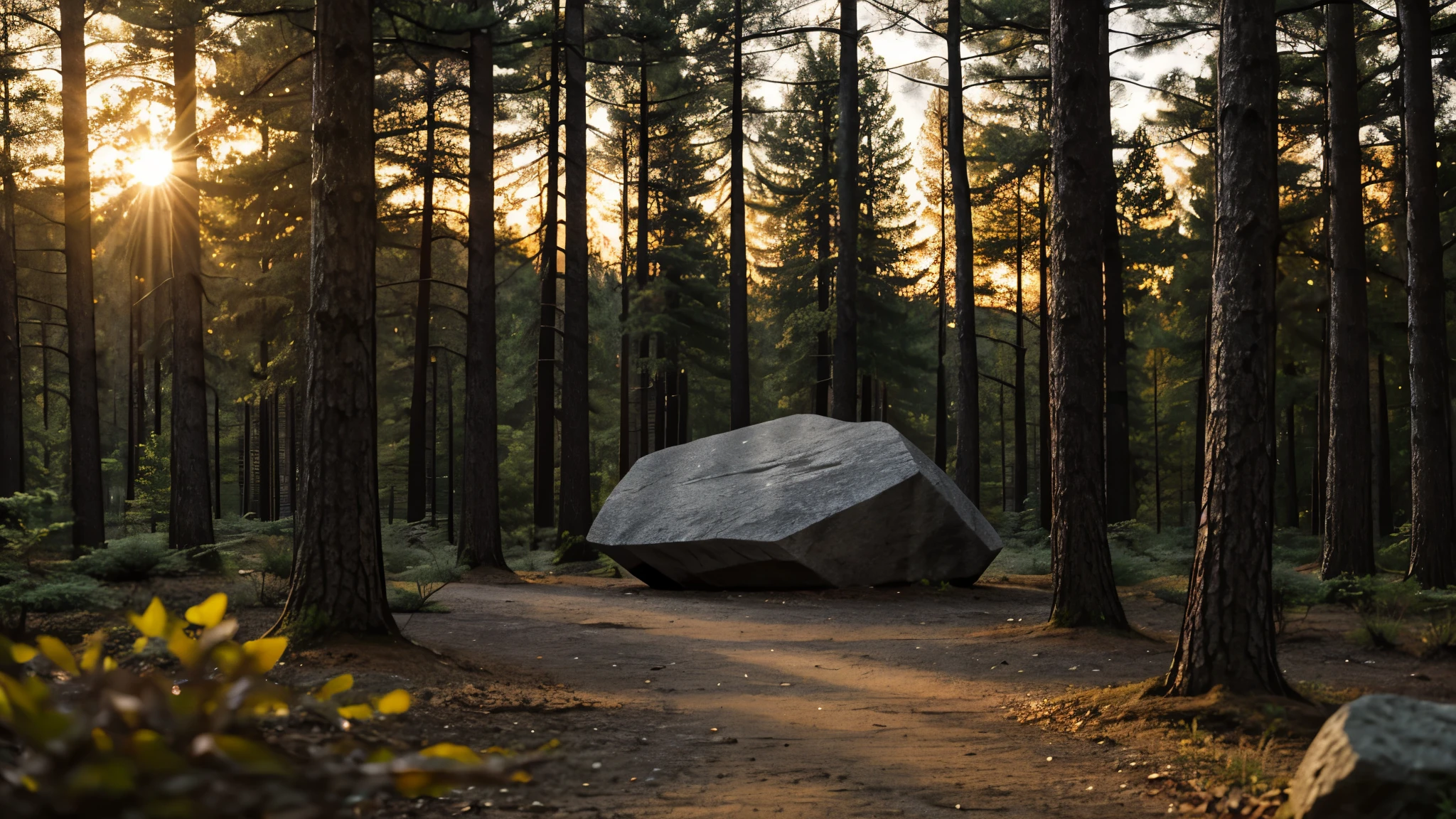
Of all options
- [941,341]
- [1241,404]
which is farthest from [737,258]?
[1241,404]

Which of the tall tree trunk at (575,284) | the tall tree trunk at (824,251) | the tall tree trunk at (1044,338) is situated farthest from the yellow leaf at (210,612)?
the tall tree trunk at (824,251)

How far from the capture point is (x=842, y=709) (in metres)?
7.08

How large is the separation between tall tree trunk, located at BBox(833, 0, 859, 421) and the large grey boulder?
696 inches

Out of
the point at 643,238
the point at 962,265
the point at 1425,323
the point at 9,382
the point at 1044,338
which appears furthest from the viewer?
the point at 643,238

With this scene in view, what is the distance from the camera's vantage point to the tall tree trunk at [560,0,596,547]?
19.4 meters

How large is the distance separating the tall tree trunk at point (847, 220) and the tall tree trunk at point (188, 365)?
12.3 metres

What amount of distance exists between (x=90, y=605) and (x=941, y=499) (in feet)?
33.1

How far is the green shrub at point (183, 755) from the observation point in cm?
116

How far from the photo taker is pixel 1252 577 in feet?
20.1

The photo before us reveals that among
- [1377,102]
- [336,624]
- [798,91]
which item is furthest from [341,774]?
[798,91]

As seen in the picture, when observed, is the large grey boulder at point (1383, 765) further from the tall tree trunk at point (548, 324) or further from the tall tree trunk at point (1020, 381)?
the tall tree trunk at point (1020, 381)

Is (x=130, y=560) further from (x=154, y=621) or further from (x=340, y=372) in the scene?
(x=154, y=621)

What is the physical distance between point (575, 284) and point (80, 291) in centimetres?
888

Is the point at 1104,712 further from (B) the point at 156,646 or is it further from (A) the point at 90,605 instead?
(A) the point at 90,605
